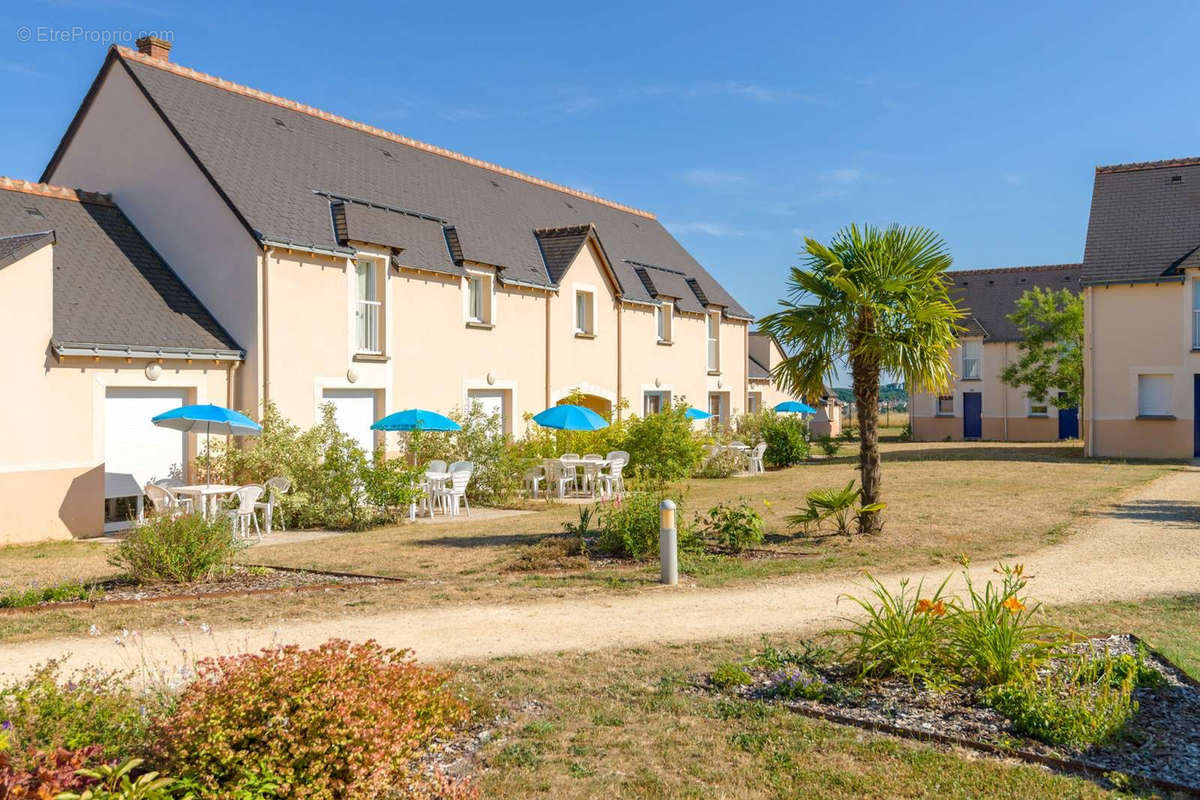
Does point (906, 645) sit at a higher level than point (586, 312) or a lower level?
lower

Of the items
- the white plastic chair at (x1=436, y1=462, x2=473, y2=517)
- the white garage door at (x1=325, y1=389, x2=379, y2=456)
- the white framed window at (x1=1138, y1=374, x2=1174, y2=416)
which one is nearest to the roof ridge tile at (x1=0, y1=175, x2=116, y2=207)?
the white garage door at (x1=325, y1=389, x2=379, y2=456)

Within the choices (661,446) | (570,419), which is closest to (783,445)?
(661,446)

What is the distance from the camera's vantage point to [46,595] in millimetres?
9250

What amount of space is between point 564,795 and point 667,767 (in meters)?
0.63

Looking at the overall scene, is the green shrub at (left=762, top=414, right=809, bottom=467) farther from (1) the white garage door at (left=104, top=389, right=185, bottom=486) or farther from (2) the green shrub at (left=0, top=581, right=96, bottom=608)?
(2) the green shrub at (left=0, top=581, right=96, bottom=608)

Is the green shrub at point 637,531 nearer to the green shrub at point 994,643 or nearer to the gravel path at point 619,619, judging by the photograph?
the gravel path at point 619,619

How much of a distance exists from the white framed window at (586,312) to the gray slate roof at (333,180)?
5.29 feet

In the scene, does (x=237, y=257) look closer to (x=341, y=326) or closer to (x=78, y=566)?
(x=341, y=326)

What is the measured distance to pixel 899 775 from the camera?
191 inches

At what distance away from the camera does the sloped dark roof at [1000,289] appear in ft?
151

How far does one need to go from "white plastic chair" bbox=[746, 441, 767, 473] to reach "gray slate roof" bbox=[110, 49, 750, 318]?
5466mm

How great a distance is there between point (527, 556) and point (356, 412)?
27.6 ft

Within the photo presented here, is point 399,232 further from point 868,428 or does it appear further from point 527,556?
point 868,428

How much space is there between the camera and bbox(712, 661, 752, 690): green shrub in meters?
6.37
